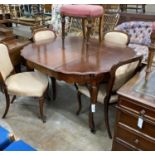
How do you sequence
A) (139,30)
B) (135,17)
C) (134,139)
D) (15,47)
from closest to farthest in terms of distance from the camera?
(134,139)
(15,47)
(139,30)
(135,17)

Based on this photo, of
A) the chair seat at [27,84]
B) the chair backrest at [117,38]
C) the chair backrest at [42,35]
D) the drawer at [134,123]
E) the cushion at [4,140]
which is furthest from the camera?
the chair backrest at [42,35]

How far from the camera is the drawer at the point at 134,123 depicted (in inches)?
57.4

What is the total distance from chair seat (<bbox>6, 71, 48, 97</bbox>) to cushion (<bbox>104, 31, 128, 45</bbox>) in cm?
108

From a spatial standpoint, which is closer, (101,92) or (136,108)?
(136,108)

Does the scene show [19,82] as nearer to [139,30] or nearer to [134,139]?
[134,139]

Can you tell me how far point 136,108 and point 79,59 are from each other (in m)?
0.87

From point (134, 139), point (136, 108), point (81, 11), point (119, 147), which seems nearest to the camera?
point (136, 108)

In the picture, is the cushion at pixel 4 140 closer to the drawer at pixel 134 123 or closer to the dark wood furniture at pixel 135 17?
the drawer at pixel 134 123

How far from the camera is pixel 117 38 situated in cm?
275

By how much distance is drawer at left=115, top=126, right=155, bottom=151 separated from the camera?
152 centimetres

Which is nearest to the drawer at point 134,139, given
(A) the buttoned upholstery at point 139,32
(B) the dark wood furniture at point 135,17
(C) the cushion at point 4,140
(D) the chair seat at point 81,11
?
(C) the cushion at point 4,140

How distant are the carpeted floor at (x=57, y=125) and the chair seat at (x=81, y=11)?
1101mm

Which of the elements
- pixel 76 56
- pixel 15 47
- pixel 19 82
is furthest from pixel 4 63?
pixel 76 56
